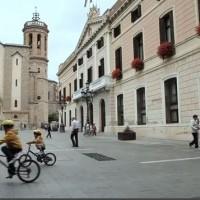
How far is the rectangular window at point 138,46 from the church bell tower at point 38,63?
214 ft

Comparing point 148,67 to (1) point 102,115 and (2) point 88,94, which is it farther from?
(2) point 88,94

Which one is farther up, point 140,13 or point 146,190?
point 140,13

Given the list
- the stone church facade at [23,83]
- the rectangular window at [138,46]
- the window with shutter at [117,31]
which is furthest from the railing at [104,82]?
the stone church facade at [23,83]

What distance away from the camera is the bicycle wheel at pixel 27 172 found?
9.58 meters

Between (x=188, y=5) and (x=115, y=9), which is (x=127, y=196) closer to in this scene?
(x=188, y=5)

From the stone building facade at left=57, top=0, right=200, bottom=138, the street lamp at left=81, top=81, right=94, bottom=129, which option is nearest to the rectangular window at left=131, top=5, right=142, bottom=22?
the stone building facade at left=57, top=0, right=200, bottom=138

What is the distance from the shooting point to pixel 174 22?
24188 mm

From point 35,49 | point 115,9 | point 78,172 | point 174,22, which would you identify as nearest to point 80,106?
point 115,9

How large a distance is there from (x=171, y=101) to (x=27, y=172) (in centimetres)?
1661

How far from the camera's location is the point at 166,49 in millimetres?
24375

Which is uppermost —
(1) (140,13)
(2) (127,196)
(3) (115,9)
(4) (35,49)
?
(4) (35,49)

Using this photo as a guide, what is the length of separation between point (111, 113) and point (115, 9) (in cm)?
980

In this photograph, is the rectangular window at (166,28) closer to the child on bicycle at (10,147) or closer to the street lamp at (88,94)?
the street lamp at (88,94)

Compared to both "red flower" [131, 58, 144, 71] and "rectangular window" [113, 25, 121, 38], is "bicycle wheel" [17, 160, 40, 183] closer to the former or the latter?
"red flower" [131, 58, 144, 71]
